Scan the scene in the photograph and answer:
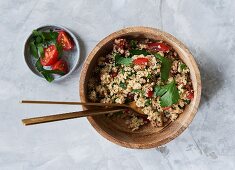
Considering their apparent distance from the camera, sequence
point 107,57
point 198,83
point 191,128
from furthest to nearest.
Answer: point 191,128 < point 107,57 < point 198,83

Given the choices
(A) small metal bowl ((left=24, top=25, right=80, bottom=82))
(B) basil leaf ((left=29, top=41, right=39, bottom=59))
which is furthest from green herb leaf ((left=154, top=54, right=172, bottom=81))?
(B) basil leaf ((left=29, top=41, right=39, bottom=59))

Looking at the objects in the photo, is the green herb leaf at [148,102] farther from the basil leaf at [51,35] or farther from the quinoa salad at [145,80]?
the basil leaf at [51,35]

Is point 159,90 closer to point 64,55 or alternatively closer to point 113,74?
point 113,74

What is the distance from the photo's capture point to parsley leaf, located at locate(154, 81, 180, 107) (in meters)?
1.29

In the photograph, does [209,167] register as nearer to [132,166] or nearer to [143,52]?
[132,166]

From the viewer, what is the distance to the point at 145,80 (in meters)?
→ 1.30

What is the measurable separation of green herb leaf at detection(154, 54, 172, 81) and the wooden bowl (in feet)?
0.15

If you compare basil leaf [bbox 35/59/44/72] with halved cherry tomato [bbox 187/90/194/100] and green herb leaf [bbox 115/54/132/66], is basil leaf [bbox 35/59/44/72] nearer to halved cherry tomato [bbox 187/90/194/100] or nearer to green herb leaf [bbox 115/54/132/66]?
green herb leaf [bbox 115/54/132/66]

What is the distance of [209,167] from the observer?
4.87ft

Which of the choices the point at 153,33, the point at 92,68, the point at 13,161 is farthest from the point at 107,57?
the point at 13,161

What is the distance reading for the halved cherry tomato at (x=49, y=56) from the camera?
147 cm

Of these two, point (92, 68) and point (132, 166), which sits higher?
point (92, 68)

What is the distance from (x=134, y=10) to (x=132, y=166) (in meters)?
0.49

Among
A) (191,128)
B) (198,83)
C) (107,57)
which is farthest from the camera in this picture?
(191,128)
